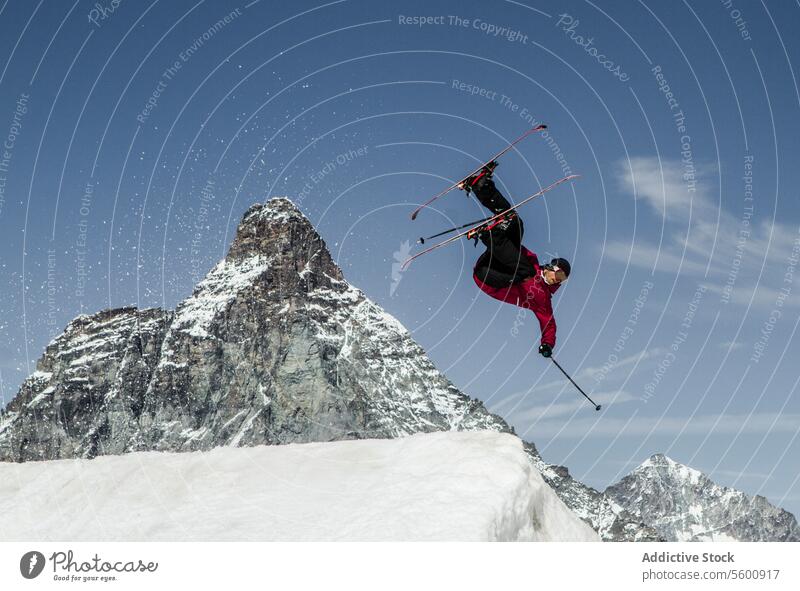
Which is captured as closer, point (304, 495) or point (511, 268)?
point (304, 495)

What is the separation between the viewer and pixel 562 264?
697 inches

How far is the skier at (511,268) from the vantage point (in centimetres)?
1742

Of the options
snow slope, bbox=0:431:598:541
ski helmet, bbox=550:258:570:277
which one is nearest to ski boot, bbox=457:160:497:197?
ski helmet, bbox=550:258:570:277

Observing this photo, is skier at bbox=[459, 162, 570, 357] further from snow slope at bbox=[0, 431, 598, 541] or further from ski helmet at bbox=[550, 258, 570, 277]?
snow slope at bbox=[0, 431, 598, 541]

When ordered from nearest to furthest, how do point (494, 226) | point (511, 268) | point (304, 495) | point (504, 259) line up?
1. point (304, 495)
2. point (494, 226)
3. point (504, 259)
4. point (511, 268)

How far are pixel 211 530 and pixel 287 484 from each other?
1788mm

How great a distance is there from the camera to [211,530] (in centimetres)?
1353

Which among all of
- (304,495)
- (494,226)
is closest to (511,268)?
(494,226)

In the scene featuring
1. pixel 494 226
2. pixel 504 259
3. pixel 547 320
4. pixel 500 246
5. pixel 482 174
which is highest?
pixel 482 174

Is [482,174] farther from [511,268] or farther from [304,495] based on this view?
[304,495]

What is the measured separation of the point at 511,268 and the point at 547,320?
1335 mm

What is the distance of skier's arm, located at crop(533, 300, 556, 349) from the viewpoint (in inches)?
701
